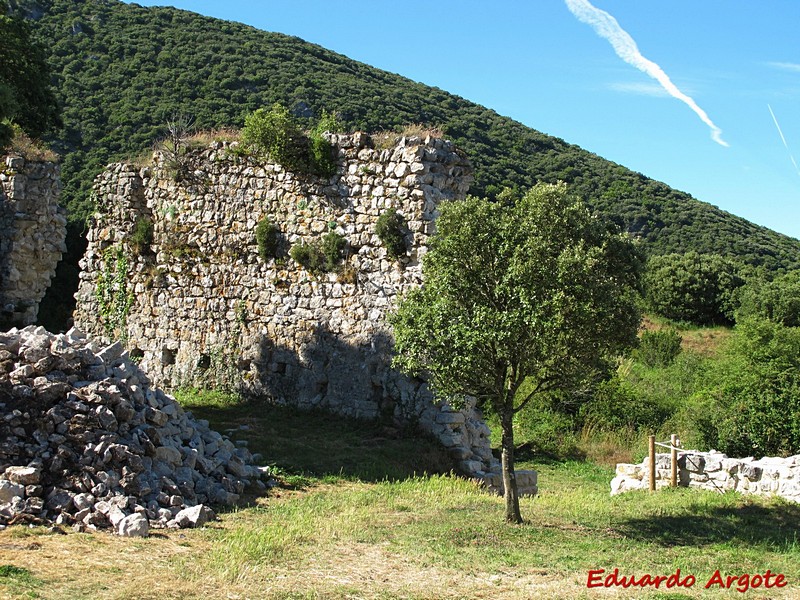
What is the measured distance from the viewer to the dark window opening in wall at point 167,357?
16422 millimetres

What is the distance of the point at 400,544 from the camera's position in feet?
26.2

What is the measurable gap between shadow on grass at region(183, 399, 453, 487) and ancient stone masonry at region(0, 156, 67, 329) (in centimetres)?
A: 490

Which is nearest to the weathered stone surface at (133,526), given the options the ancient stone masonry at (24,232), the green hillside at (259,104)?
the ancient stone masonry at (24,232)

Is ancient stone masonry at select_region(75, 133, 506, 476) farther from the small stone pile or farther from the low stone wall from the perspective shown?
the small stone pile

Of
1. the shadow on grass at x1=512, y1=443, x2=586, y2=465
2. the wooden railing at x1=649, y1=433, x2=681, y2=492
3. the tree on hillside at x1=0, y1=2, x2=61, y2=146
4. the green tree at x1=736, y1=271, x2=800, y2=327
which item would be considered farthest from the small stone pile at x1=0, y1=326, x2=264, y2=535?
the green tree at x1=736, y1=271, x2=800, y2=327

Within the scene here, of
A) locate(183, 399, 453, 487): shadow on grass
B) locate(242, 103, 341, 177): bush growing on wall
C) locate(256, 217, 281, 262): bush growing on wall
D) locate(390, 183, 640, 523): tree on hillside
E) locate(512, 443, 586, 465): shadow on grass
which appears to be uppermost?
locate(242, 103, 341, 177): bush growing on wall

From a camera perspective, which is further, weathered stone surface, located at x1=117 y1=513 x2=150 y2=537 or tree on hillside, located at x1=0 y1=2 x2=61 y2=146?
tree on hillside, located at x1=0 y1=2 x2=61 y2=146

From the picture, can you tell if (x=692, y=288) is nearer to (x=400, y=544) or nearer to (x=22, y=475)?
(x=400, y=544)

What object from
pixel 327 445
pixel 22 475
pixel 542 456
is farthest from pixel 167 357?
pixel 22 475

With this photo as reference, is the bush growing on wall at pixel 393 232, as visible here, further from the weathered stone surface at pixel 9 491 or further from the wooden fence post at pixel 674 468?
the weathered stone surface at pixel 9 491

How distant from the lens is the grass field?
6461 millimetres

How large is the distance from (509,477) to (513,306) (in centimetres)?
203

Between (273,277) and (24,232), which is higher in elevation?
(24,232)

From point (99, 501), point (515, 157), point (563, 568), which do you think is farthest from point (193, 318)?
point (515, 157)
